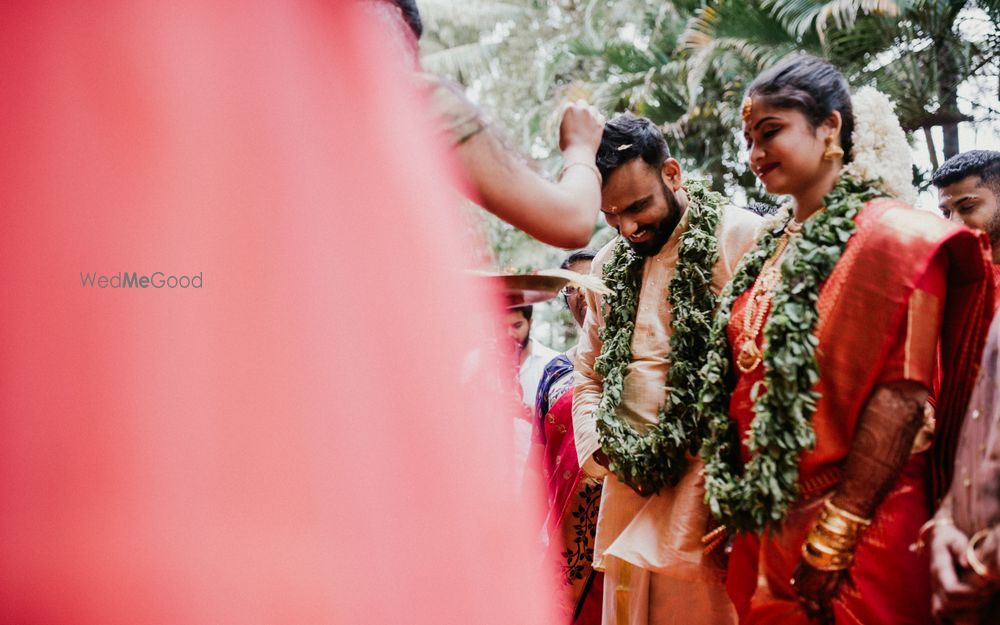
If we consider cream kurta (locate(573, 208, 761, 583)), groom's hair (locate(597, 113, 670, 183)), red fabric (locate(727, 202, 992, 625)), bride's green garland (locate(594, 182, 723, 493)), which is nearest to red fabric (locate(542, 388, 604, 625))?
cream kurta (locate(573, 208, 761, 583))

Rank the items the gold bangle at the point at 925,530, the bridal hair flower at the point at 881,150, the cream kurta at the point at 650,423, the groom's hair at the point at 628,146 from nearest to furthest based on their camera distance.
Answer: the gold bangle at the point at 925,530
the bridal hair flower at the point at 881,150
the cream kurta at the point at 650,423
the groom's hair at the point at 628,146

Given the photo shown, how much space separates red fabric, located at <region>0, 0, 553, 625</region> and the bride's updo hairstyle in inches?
54.3

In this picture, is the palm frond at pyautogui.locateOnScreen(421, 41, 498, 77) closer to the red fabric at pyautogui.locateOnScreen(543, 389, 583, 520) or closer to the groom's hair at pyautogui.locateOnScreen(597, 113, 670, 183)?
the red fabric at pyautogui.locateOnScreen(543, 389, 583, 520)

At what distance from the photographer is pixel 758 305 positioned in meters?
2.34

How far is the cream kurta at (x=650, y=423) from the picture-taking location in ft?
8.66

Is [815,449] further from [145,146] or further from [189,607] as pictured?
[145,146]

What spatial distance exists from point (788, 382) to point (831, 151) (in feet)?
2.28

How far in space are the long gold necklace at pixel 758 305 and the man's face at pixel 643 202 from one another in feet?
2.12

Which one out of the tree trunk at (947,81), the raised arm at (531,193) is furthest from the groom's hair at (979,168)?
the tree trunk at (947,81)

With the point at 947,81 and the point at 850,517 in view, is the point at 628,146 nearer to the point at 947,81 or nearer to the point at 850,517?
the point at 850,517

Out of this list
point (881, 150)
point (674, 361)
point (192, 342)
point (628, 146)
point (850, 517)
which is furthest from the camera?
point (628, 146)

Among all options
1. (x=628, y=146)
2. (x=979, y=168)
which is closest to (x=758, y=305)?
(x=628, y=146)

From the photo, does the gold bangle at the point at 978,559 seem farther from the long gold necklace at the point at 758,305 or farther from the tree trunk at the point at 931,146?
the tree trunk at the point at 931,146

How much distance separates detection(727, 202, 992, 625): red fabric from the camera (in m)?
1.96
